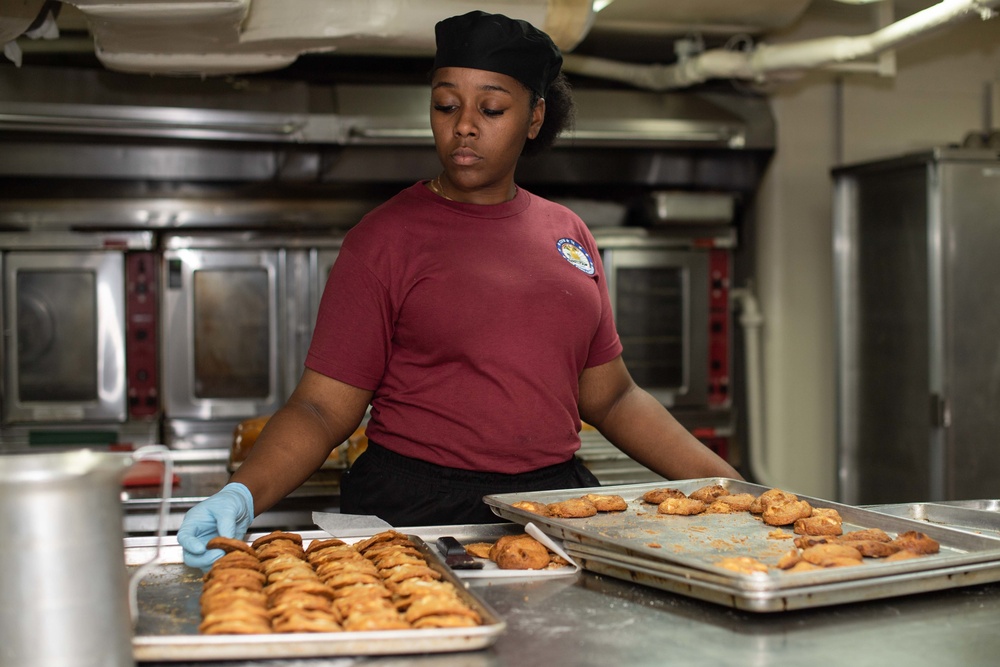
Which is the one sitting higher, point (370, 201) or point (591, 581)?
point (370, 201)

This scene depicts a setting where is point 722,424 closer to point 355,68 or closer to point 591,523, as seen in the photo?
point 355,68

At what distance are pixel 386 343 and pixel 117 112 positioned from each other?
2.82 m


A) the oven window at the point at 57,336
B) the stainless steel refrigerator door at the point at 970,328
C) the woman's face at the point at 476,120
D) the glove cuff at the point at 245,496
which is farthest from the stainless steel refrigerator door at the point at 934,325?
the oven window at the point at 57,336

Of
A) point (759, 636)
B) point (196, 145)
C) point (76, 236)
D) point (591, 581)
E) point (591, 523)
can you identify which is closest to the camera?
point (759, 636)

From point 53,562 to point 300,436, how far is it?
0.80m

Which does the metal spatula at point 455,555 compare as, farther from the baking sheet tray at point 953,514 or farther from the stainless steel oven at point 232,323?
the stainless steel oven at point 232,323

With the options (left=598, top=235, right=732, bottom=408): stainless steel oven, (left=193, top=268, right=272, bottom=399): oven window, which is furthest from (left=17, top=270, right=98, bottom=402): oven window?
(left=598, top=235, right=732, bottom=408): stainless steel oven

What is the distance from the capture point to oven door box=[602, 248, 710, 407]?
4.64 meters

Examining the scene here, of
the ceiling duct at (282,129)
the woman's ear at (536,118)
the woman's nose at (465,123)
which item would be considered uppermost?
the ceiling duct at (282,129)

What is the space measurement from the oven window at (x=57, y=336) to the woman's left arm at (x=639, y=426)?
3.01m

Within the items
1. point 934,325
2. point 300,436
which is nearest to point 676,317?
point 934,325

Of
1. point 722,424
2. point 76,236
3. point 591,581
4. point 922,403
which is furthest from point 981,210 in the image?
point 76,236

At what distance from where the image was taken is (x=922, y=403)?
3951mm

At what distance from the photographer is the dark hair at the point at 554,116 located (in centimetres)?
196
